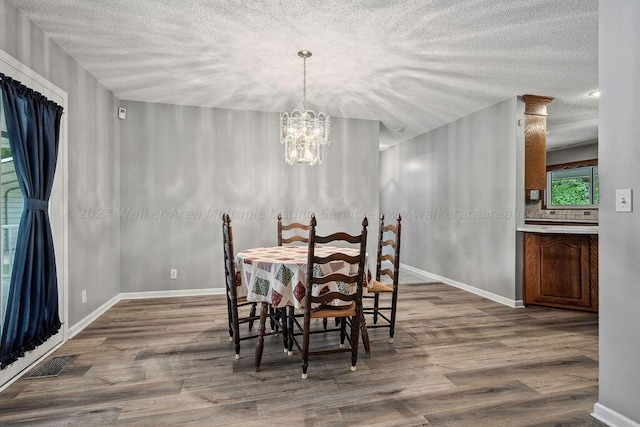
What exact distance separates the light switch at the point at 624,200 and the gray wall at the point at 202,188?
353 cm

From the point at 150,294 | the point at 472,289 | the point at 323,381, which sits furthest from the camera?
the point at 472,289

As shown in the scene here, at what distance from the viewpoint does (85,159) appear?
3336mm

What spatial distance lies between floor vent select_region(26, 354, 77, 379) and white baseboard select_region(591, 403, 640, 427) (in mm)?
3278

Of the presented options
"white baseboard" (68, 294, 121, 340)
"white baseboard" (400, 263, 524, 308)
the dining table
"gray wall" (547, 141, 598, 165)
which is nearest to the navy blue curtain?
"white baseboard" (68, 294, 121, 340)

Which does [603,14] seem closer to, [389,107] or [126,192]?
[389,107]

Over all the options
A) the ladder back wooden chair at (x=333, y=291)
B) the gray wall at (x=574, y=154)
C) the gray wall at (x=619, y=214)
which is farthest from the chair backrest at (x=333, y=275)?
the gray wall at (x=574, y=154)

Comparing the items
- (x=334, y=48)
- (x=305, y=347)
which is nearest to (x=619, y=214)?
(x=305, y=347)

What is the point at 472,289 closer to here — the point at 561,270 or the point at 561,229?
the point at 561,270

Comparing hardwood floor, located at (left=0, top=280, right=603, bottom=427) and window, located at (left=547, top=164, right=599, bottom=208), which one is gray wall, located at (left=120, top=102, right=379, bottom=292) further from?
window, located at (left=547, top=164, right=599, bottom=208)

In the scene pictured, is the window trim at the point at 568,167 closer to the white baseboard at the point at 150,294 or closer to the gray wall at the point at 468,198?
the gray wall at the point at 468,198

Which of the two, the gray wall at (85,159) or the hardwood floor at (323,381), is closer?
the hardwood floor at (323,381)

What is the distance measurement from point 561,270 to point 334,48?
348 cm

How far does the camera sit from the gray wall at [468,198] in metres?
4.20

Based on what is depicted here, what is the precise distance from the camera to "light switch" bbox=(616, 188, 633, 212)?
170 cm
